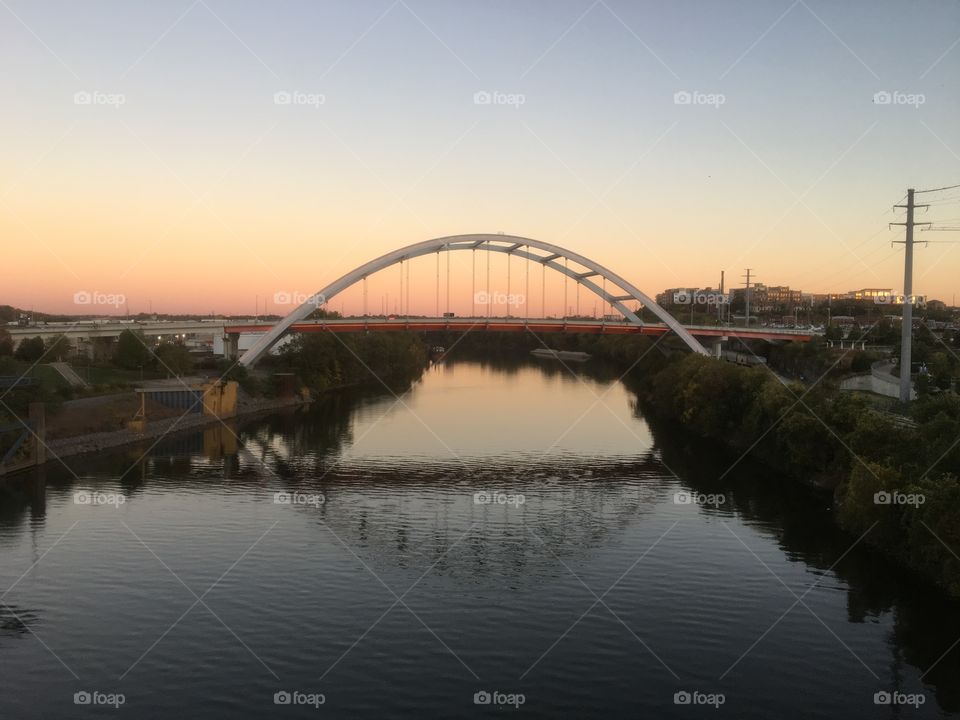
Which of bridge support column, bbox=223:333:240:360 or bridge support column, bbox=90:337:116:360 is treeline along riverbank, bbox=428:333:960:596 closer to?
bridge support column, bbox=223:333:240:360

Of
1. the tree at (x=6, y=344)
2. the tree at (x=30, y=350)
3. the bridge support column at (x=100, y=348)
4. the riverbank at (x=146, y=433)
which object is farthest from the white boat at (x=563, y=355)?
the tree at (x=6, y=344)

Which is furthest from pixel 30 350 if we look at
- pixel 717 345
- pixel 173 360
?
pixel 717 345

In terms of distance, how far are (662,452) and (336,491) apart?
34.2ft

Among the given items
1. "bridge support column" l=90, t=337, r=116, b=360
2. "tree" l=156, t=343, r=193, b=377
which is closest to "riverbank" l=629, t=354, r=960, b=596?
"tree" l=156, t=343, r=193, b=377

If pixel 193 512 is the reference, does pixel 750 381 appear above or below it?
above

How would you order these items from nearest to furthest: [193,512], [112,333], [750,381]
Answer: [193,512]
[750,381]
[112,333]

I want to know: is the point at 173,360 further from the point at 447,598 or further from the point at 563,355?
the point at 563,355

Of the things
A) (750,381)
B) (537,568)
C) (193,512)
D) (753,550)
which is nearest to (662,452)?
(750,381)

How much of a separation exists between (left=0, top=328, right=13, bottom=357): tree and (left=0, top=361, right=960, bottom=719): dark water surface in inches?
502

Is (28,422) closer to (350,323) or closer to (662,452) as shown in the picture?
(350,323)

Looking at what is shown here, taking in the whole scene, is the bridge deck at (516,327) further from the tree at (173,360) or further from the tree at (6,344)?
the tree at (6,344)

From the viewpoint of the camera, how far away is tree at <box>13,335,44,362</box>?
104ft

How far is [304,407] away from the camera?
36.0 m

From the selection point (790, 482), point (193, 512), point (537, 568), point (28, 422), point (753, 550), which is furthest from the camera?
point (28, 422)
